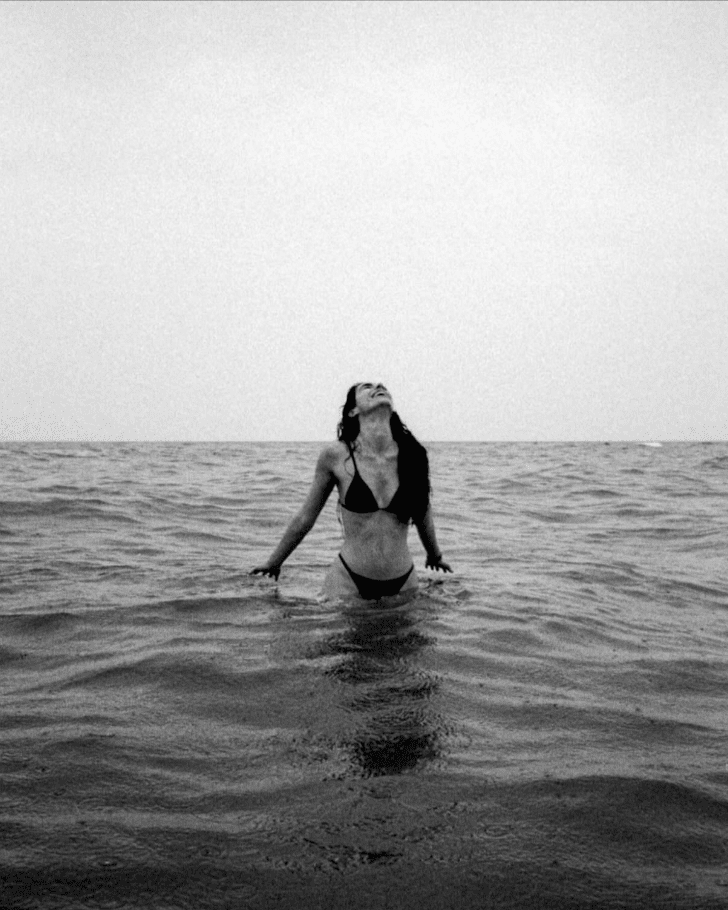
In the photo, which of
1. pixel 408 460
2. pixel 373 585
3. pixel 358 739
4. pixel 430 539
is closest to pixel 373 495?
pixel 408 460

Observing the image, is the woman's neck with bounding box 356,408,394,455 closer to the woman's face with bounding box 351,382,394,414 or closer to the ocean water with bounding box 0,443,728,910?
the woman's face with bounding box 351,382,394,414

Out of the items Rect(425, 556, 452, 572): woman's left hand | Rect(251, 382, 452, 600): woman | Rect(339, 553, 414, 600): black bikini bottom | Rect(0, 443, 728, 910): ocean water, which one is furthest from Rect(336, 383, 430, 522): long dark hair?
Rect(0, 443, 728, 910): ocean water

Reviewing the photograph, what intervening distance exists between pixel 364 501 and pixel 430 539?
0.87m

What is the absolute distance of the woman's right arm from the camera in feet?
19.0

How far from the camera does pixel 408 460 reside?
225 inches

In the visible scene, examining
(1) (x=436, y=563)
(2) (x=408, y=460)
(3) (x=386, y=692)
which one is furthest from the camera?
(1) (x=436, y=563)

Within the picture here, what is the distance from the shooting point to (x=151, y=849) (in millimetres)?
2217

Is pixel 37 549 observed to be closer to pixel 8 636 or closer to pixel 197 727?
pixel 8 636

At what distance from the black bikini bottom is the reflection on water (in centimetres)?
25

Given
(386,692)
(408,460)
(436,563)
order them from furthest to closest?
1. (436,563)
2. (408,460)
3. (386,692)

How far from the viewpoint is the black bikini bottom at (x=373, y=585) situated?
564 cm

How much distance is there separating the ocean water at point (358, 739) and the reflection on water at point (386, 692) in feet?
0.05

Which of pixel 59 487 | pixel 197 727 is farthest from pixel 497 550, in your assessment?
pixel 59 487

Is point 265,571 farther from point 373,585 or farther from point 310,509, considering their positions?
point 373,585
